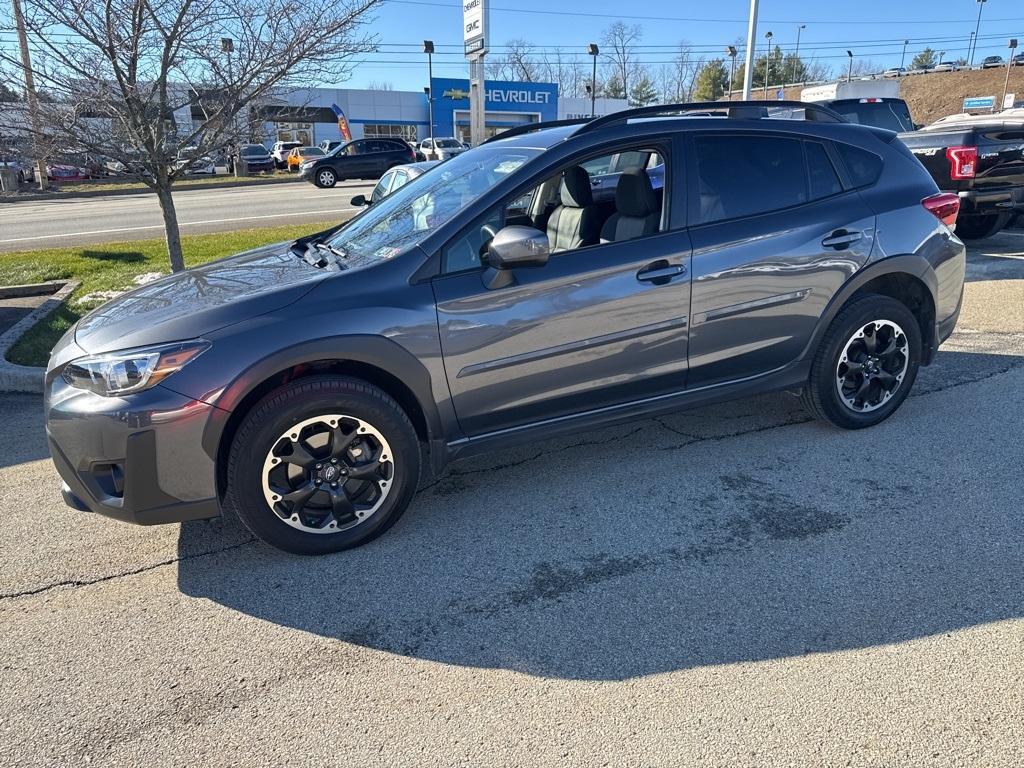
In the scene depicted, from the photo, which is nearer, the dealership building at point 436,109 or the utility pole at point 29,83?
the utility pole at point 29,83

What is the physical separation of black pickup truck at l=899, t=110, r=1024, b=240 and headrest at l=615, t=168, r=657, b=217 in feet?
23.8

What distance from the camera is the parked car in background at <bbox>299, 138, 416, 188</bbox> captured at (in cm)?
2902

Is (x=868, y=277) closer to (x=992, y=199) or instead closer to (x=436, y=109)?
(x=992, y=199)

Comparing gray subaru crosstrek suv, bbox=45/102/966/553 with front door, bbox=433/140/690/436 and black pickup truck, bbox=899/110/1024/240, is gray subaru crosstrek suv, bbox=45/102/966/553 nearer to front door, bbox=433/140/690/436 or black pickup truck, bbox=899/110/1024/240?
front door, bbox=433/140/690/436

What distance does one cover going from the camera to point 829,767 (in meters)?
2.20

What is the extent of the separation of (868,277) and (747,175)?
3.03ft

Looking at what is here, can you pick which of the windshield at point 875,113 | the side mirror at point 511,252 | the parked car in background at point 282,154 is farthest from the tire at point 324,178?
the side mirror at point 511,252

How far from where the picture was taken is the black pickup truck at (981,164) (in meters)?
9.44

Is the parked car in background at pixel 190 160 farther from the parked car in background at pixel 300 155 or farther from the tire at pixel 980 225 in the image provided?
the parked car in background at pixel 300 155

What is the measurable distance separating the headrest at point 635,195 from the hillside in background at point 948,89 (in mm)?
79100

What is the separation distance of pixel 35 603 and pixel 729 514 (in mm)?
3056

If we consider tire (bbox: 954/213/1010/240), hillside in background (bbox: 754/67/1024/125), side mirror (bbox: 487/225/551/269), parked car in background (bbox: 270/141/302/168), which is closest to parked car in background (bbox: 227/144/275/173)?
parked car in background (bbox: 270/141/302/168)

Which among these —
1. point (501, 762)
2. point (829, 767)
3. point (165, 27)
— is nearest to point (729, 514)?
point (829, 767)

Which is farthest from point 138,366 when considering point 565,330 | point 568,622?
point 568,622
